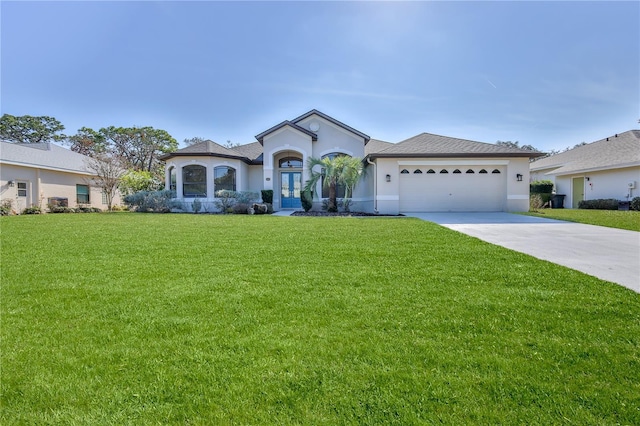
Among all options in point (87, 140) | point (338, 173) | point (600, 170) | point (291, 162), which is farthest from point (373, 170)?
point (87, 140)

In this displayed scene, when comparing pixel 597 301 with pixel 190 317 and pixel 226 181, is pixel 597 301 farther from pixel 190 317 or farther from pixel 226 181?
pixel 226 181

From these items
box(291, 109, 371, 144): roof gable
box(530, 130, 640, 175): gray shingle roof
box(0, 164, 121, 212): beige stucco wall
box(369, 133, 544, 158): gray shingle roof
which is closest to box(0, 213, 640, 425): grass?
box(369, 133, 544, 158): gray shingle roof

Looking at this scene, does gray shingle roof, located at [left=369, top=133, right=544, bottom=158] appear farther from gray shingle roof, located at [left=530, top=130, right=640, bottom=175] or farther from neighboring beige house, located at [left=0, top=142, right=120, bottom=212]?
neighboring beige house, located at [left=0, top=142, right=120, bottom=212]

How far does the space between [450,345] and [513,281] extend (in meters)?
2.41

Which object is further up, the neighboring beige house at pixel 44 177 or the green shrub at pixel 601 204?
the neighboring beige house at pixel 44 177

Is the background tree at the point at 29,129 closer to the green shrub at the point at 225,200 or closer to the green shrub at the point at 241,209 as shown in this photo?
the green shrub at the point at 225,200

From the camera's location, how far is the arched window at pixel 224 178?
67.2 feet

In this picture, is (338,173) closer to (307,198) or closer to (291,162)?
(307,198)

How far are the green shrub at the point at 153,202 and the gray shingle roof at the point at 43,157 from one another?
670cm

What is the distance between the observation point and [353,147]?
20172 millimetres

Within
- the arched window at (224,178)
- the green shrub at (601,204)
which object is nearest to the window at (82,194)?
the arched window at (224,178)

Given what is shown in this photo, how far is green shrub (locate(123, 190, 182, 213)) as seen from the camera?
19484 mm

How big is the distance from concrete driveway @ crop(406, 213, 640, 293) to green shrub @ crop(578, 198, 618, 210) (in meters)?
13.5

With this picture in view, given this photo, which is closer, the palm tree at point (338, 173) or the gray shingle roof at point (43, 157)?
the palm tree at point (338, 173)
